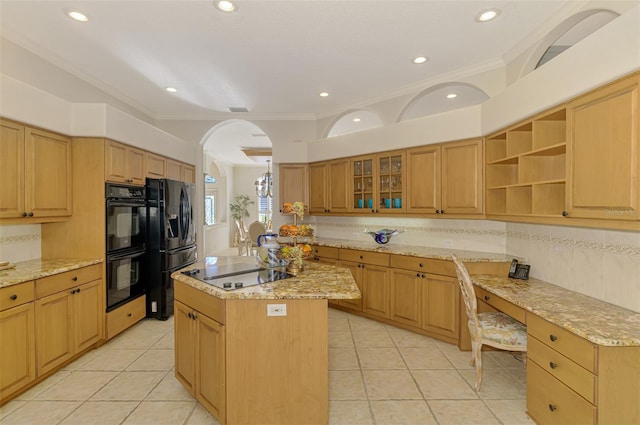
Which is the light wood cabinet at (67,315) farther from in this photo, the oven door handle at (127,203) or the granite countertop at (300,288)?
the granite countertop at (300,288)

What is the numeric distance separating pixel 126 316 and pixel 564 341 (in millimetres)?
4179

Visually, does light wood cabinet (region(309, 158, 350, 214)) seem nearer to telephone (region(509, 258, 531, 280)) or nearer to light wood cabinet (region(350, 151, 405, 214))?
light wood cabinet (region(350, 151, 405, 214))

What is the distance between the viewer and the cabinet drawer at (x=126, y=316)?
11.2 ft

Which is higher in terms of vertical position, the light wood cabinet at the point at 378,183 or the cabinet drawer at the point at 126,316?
the light wood cabinet at the point at 378,183

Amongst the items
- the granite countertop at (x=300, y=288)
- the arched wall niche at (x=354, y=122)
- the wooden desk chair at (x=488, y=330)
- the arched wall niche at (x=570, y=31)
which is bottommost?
the wooden desk chair at (x=488, y=330)

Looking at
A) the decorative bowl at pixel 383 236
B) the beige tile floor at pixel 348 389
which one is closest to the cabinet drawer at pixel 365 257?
the decorative bowl at pixel 383 236

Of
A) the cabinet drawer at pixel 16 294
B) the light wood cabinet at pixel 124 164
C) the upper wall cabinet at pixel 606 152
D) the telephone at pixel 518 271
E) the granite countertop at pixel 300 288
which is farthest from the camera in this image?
the light wood cabinet at pixel 124 164

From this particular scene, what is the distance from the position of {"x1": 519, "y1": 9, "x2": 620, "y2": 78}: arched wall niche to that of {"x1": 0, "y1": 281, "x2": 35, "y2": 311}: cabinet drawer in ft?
15.8

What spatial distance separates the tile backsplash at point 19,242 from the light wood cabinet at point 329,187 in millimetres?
3443

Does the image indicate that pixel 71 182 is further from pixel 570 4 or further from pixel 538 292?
pixel 570 4

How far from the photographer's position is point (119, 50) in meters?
3.16

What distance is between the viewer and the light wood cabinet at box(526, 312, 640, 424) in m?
1.62

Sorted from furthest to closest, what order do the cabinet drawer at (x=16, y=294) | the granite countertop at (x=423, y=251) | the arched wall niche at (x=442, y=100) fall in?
the arched wall niche at (x=442, y=100) < the granite countertop at (x=423, y=251) < the cabinet drawer at (x=16, y=294)

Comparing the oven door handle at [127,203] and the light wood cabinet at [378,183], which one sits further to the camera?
the light wood cabinet at [378,183]
